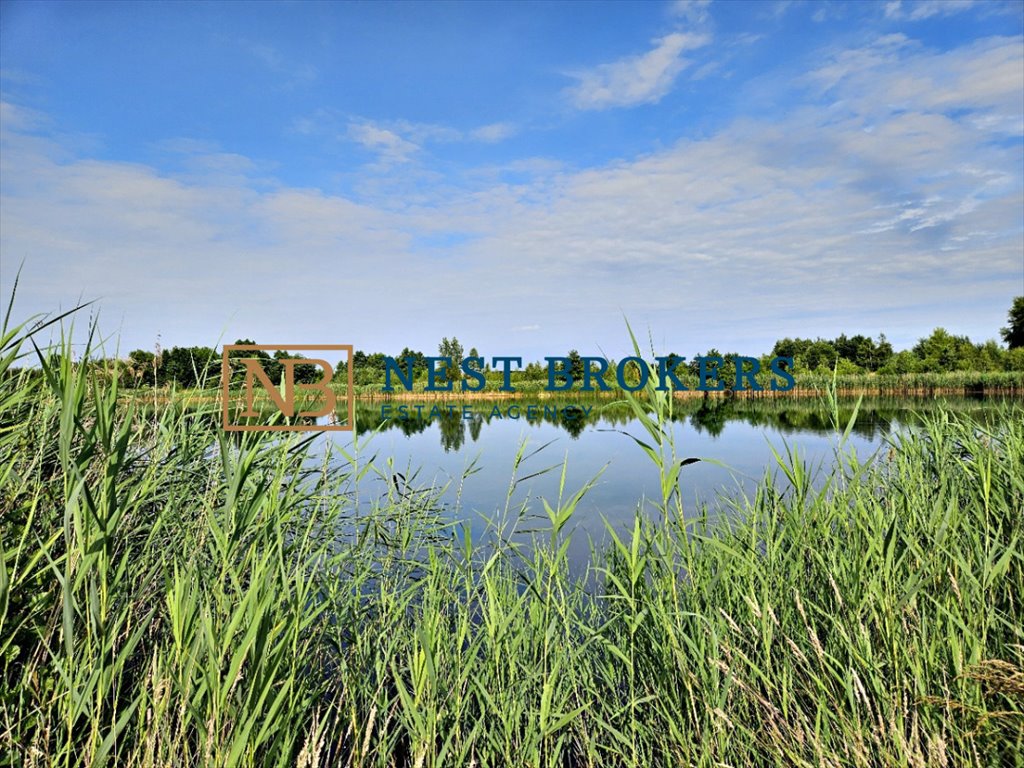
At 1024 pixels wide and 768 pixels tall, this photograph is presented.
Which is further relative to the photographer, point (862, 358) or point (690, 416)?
point (862, 358)

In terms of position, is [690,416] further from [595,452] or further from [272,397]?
[272,397]

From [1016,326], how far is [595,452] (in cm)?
3916

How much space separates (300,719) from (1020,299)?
163ft

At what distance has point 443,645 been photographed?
246cm

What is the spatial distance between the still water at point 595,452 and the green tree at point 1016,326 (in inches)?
704

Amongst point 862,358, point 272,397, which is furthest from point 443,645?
point 862,358

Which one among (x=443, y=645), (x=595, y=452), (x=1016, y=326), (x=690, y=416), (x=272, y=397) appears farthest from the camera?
(x=1016, y=326)

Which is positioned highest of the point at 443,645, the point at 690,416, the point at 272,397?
the point at 272,397

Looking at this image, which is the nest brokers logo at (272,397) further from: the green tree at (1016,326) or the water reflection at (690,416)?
the green tree at (1016,326)

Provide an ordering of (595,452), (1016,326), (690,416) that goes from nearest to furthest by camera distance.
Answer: (595,452) → (690,416) → (1016,326)

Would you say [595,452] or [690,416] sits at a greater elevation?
[690,416]

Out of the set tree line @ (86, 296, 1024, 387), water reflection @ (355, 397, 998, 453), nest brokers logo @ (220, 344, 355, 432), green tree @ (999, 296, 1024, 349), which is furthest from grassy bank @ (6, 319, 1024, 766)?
green tree @ (999, 296, 1024, 349)

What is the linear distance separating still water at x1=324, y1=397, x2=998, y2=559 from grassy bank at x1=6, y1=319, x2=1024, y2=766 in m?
0.56

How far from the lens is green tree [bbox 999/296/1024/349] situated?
126 ft
